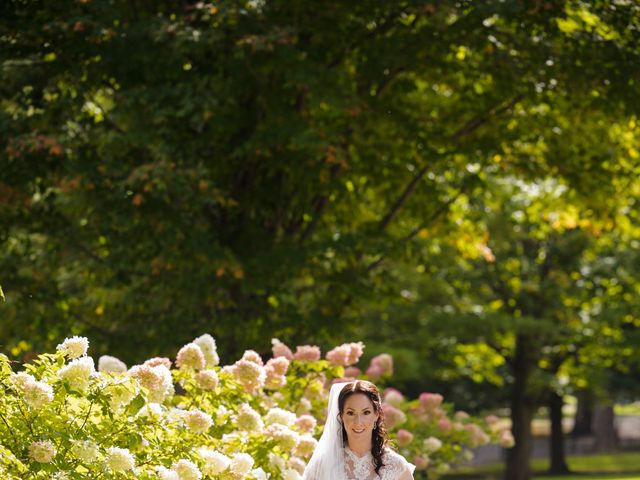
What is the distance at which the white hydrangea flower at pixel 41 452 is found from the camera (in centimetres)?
538

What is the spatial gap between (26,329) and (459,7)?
19.0ft

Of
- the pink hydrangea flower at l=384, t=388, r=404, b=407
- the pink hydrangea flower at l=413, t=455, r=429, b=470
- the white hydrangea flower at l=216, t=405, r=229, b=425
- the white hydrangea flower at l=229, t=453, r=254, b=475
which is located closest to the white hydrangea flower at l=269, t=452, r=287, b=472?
the white hydrangea flower at l=216, t=405, r=229, b=425

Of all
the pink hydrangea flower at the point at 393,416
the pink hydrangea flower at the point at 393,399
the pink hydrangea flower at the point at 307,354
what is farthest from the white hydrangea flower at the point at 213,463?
the pink hydrangea flower at the point at 393,399

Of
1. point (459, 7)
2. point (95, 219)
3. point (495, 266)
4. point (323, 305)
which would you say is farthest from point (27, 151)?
point (495, 266)

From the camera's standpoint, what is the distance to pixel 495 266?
2762 centimetres

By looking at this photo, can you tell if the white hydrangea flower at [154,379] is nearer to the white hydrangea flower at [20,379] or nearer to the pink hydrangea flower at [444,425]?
the white hydrangea flower at [20,379]

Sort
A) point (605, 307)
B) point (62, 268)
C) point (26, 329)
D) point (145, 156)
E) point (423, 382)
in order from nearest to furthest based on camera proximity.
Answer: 1. point (145, 156)
2. point (26, 329)
3. point (62, 268)
4. point (605, 307)
5. point (423, 382)

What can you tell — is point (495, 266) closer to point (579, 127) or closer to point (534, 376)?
point (534, 376)

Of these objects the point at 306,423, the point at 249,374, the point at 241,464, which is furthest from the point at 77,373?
the point at 306,423

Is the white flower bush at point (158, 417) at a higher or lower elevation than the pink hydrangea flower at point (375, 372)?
higher

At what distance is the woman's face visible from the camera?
5.70m

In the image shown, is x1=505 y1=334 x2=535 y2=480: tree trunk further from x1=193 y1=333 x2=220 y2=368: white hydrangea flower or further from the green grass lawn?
x1=193 y1=333 x2=220 y2=368: white hydrangea flower

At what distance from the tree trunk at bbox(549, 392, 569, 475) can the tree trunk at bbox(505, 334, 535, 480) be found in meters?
5.35

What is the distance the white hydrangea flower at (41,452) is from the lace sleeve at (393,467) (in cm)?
160
